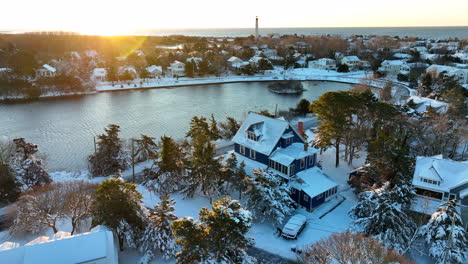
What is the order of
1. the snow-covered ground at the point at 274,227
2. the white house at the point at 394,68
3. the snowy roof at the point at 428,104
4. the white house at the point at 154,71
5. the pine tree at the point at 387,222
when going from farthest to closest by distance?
1. the white house at the point at 394,68
2. the white house at the point at 154,71
3. the snowy roof at the point at 428,104
4. the snow-covered ground at the point at 274,227
5. the pine tree at the point at 387,222

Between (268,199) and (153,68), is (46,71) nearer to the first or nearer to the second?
(153,68)

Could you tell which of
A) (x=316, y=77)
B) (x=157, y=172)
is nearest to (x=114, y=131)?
(x=157, y=172)

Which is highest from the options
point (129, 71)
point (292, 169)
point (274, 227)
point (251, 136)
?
point (129, 71)

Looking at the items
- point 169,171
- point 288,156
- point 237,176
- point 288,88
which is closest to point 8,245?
point 169,171

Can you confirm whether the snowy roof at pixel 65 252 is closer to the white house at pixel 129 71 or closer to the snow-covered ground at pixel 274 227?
the snow-covered ground at pixel 274 227

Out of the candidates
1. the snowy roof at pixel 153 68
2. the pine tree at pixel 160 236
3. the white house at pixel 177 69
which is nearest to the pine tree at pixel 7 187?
the pine tree at pixel 160 236

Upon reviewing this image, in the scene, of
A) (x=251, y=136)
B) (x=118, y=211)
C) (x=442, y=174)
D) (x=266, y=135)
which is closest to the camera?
(x=118, y=211)
